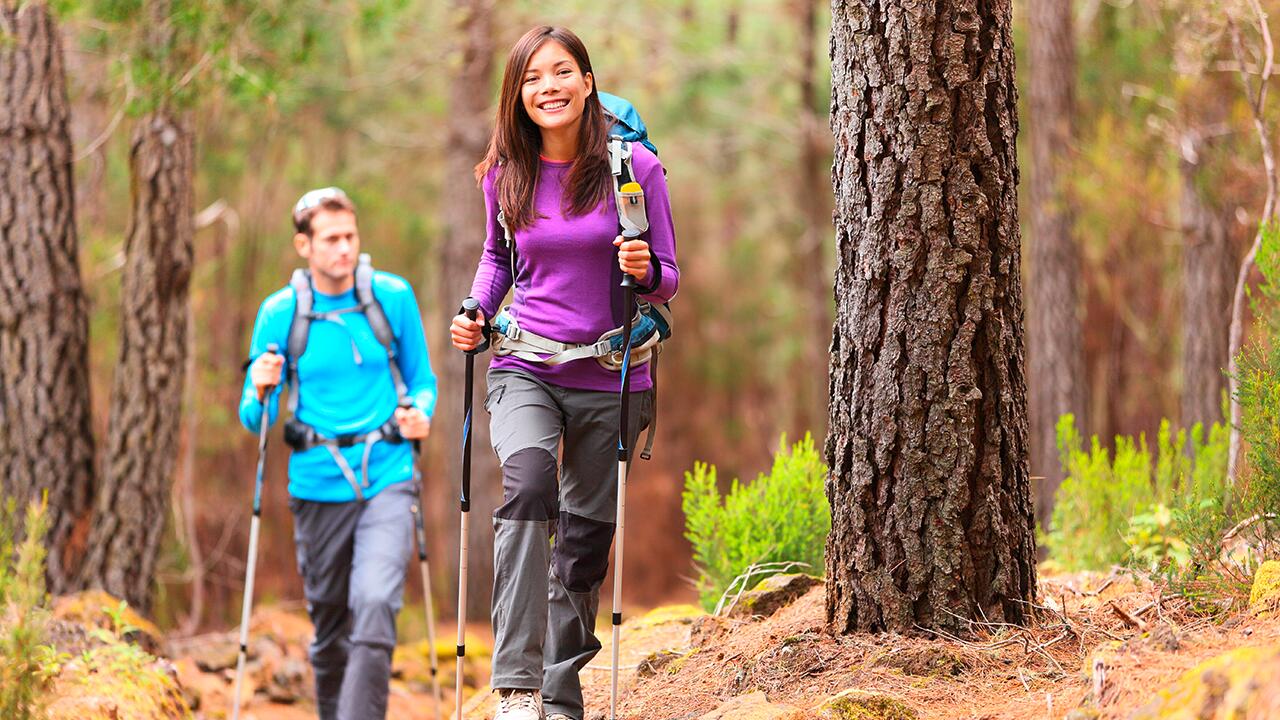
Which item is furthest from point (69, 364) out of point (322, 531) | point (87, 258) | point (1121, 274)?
point (1121, 274)

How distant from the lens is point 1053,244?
11.6 m

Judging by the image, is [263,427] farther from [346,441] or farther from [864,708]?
[864,708]

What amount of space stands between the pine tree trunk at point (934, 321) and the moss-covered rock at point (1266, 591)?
67 centimetres

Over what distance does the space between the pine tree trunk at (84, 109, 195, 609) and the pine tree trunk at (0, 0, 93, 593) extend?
265 millimetres

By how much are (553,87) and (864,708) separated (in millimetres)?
2147

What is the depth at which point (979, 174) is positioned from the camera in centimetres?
395

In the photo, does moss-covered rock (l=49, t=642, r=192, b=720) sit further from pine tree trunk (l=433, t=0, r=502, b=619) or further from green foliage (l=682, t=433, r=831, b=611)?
pine tree trunk (l=433, t=0, r=502, b=619)

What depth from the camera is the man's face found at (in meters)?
5.40

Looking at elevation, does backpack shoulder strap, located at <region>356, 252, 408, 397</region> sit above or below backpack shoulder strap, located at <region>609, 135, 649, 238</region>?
below

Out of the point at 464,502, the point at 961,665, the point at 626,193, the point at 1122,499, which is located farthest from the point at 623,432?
the point at 1122,499

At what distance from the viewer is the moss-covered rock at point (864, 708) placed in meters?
3.50

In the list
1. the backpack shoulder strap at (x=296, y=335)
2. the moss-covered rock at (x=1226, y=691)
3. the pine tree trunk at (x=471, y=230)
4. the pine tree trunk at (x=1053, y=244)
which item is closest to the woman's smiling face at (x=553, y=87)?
the backpack shoulder strap at (x=296, y=335)

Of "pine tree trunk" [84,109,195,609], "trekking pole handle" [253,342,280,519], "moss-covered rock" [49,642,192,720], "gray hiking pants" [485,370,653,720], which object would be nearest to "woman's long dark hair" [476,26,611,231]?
"gray hiking pants" [485,370,653,720]

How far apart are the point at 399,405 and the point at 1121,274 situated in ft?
38.9
